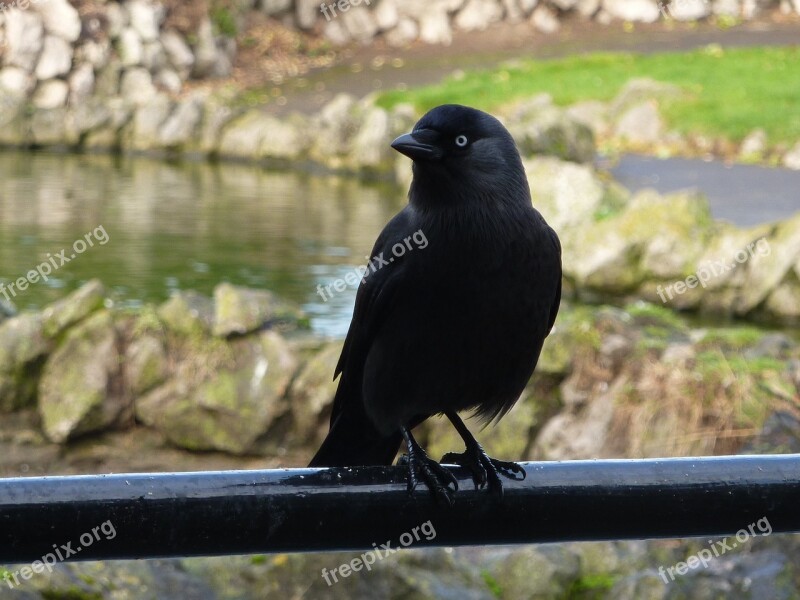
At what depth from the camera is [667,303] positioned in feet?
30.0

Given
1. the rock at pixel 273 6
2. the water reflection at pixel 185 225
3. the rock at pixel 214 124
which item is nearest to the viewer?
the water reflection at pixel 185 225

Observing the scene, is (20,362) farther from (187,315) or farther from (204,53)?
(204,53)

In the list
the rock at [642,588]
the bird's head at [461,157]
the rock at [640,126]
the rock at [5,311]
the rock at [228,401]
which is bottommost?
the rock at [640,126]

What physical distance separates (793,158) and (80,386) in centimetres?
1073

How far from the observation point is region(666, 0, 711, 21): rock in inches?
1062

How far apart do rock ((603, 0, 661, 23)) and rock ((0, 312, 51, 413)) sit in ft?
72.4

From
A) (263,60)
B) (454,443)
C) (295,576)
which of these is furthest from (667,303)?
(263,60)

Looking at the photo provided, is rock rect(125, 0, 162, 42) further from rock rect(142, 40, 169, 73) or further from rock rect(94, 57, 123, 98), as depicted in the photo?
rock rect(94, 57, 123, 98)

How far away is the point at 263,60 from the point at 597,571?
1869 centimetres

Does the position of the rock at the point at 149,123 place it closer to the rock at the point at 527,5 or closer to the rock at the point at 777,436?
the rock at the point at 527,5

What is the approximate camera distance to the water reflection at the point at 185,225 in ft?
30.9

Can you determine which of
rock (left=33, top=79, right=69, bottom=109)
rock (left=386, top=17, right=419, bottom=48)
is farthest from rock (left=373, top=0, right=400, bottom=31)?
rock (left=33, top=79, right=69, bottom=109)

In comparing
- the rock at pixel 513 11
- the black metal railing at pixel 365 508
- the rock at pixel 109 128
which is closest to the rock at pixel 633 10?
the rock at pixel 513 11

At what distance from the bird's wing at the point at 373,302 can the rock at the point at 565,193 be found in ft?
23.2
